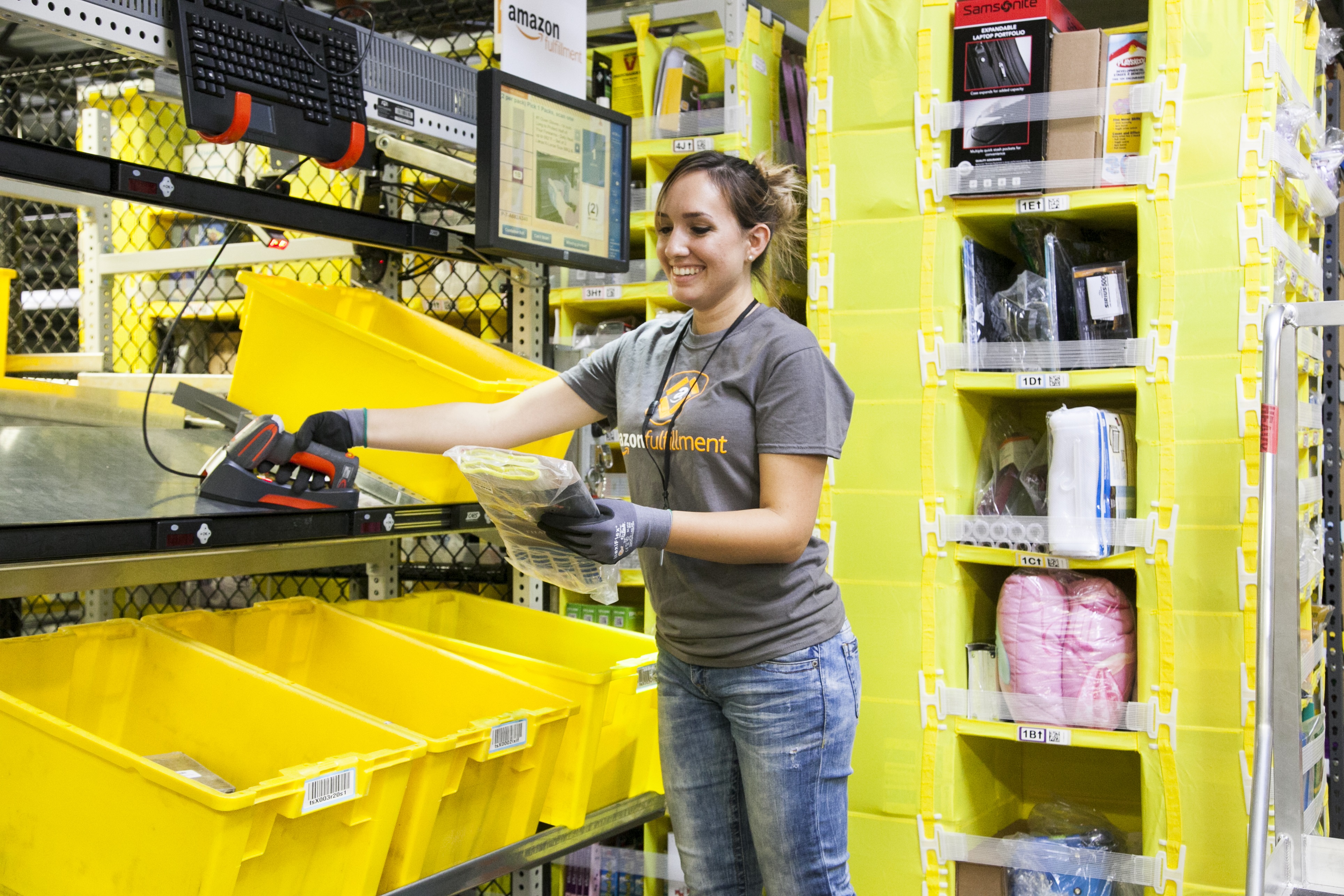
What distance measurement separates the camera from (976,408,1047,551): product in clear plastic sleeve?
3.15 metres

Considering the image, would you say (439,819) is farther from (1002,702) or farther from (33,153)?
(1002,702)

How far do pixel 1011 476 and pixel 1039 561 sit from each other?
324mm

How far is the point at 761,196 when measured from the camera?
6.11 ft

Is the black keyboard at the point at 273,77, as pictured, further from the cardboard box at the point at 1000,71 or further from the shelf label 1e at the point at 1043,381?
the shelf label 1e at the point at 1043,381

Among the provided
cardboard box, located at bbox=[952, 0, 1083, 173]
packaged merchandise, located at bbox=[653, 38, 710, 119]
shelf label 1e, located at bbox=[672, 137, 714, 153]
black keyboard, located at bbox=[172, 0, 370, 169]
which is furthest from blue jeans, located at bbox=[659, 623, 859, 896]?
packaged merchandise, located at bbox=[653, 38, 710, 119]

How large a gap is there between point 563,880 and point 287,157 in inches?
91.6

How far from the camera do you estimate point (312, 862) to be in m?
1.60

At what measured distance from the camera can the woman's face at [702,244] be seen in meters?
1.80

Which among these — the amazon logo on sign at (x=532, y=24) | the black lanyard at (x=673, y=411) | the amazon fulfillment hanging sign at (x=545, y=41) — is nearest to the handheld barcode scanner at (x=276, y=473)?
the black lanyard at (x=673, y=411)

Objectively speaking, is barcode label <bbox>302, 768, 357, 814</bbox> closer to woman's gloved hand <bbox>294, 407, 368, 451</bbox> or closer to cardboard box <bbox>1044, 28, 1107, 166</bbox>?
woman's gloved hand <bbox>294, 407, 368, 451</bbox>

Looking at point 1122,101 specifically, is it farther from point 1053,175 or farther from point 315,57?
point 315,57

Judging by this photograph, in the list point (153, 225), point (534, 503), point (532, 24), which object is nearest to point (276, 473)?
point (534, 503)

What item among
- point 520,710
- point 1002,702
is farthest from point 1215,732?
point 520,710

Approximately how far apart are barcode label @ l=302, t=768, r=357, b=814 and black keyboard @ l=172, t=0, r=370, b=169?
3.45ft
